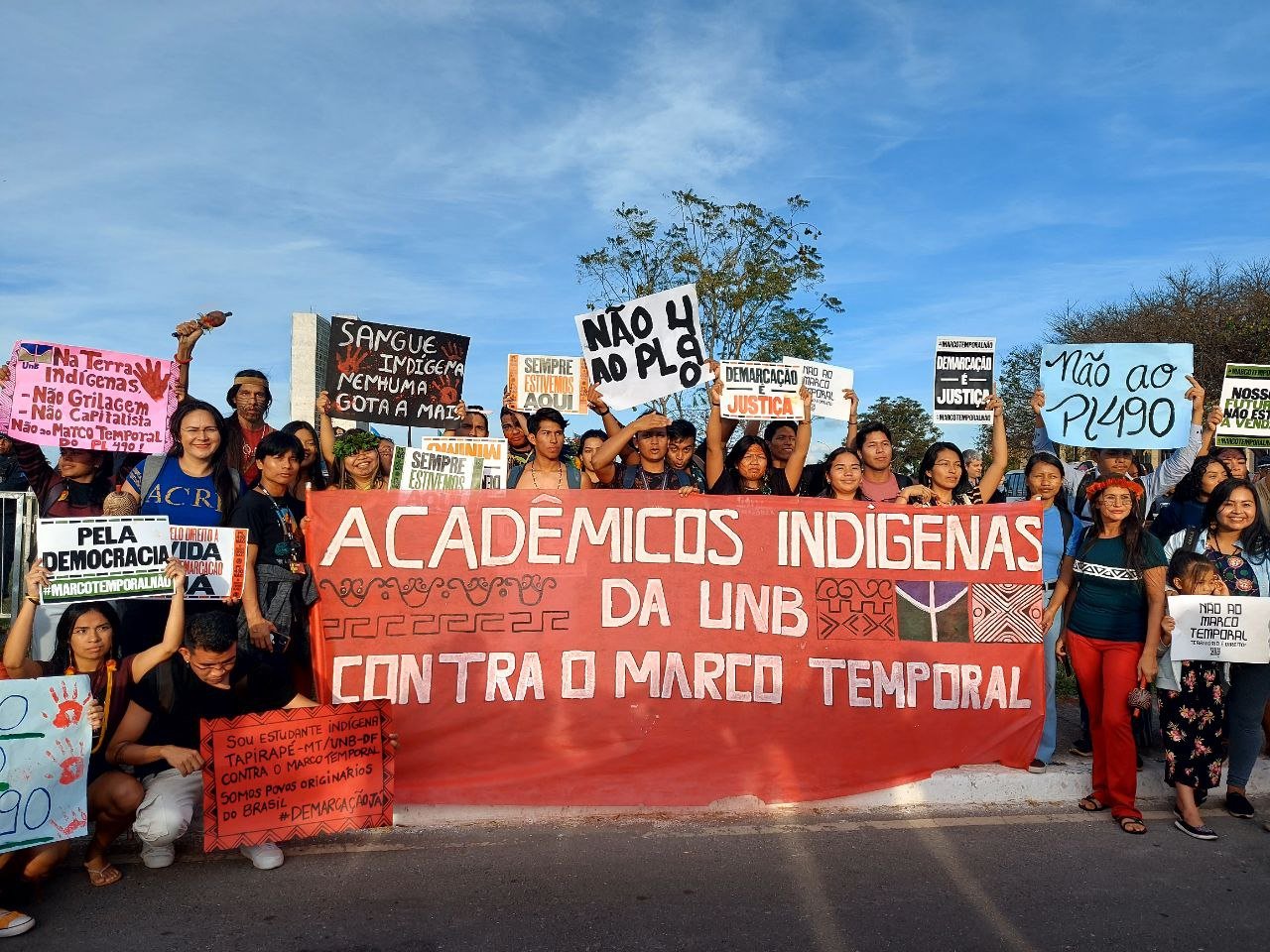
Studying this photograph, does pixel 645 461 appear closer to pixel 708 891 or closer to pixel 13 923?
pixel 708 891

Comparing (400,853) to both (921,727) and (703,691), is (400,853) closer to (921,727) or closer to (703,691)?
(703,691)

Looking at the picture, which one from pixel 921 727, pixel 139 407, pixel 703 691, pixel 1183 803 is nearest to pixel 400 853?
pixel 703 691

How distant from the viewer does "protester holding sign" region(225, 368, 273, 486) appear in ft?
17.6

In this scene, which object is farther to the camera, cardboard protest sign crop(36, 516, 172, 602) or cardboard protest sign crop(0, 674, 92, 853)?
cardboard protest sign crop(36, 516, 172, 602)

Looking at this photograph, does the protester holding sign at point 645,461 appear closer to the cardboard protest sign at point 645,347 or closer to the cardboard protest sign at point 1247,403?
the cardboard protest sign at point 645,347

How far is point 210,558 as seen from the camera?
4.43 metres

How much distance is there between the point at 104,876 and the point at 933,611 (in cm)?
409

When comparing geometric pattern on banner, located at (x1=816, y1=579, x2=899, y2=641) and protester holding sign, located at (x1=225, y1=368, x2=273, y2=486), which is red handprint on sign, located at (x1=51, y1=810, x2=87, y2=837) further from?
geometric pattern on banner, located at (x1=816, y1=579, x2=899, y2=641)

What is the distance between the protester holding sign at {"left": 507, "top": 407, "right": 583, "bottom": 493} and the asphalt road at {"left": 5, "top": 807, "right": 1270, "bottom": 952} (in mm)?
2047

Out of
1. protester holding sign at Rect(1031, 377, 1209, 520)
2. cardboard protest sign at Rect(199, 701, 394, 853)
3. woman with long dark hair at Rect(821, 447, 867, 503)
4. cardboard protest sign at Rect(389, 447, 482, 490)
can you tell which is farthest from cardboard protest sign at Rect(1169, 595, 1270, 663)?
cardboard protest sign at Rect(389, 447, 482, 490)

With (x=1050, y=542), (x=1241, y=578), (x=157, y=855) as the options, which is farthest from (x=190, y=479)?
(x=1241, y=578)

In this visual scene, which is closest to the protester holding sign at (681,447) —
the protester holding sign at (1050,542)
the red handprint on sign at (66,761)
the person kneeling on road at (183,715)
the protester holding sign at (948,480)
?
the protester holding sign at (948,480)

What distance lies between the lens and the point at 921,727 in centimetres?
501

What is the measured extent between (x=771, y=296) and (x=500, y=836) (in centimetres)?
1950
